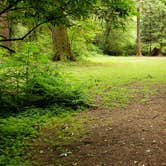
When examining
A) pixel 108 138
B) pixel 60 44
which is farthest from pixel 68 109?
pixel 60 44

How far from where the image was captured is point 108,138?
21.5ft

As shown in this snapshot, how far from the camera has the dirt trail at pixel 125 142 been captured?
550 cm

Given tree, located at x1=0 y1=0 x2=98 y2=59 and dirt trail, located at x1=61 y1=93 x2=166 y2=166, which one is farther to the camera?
tree, located at x1=0 y1=0 x2=98 y2=59

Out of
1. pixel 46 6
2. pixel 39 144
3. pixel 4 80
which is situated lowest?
pixel 39 144

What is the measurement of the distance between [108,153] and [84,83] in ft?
24.0

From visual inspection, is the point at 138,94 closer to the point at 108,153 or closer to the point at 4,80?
the point at 4,80

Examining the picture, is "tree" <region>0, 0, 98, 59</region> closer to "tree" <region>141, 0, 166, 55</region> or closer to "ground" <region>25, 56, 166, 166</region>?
"ground" <region>25, 56, 166, 166</region>

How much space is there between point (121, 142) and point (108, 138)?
34 centimetres

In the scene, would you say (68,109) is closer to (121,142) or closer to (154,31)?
(121,142)

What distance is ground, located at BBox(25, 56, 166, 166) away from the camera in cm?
557

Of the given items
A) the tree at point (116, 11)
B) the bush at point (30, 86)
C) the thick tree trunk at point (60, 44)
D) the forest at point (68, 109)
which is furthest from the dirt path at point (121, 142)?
the thick tree trunk at point (60, 44)

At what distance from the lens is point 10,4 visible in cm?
674

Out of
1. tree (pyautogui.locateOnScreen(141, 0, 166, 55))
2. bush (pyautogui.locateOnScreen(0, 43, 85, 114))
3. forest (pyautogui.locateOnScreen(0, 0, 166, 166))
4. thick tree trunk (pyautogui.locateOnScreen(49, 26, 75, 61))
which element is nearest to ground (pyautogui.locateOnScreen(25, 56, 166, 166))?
forest (pyautogui.locateOnScreen(0, 0, 166, 166))

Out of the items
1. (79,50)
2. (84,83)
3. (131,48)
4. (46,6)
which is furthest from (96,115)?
(131,48)
